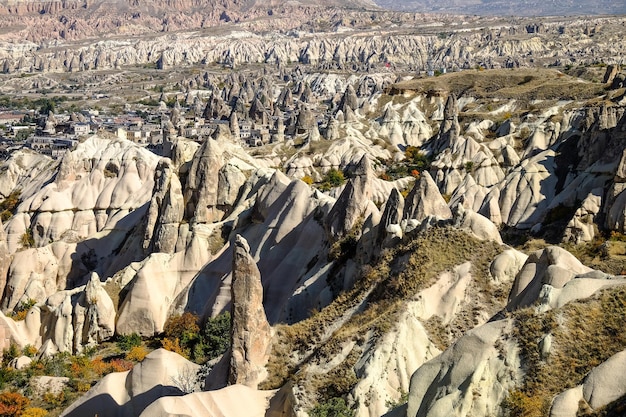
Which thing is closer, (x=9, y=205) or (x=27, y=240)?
(x=27, y=240)

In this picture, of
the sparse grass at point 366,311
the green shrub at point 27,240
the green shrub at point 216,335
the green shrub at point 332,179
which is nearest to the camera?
the sparse grass at point 366,311

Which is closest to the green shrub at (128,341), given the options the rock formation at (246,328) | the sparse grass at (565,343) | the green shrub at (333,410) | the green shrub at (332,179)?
the rock formation at (246,328)

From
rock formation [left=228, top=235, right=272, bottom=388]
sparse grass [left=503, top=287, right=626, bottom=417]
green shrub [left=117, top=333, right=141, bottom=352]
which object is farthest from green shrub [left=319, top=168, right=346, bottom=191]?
sparse grass [left=503, top=287, right=626, bottom=417]

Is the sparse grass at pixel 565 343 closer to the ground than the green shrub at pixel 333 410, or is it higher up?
higher up

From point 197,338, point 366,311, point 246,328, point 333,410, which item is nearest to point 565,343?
point 333,410

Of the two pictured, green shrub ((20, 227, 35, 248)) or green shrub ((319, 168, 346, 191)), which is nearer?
green shrub ((20, 227, 35, 248))

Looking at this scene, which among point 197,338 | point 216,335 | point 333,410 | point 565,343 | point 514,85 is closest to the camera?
point 565,343

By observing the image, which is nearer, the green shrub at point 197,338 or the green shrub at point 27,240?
the green shrub at point 197,338

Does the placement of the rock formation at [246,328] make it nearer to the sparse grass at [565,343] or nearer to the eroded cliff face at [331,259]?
the eroded cliff face at [331,259]

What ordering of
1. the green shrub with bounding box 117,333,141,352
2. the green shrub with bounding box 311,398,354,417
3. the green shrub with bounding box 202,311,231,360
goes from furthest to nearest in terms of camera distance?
the green shrub with bounding box 117,333,141,352
the green shrub with bounding box 202,311,231,360
the green shrub with bounding box 311,398,354,417

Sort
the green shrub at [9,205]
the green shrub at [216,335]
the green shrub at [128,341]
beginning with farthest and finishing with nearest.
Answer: the green shrub at [9,205], the green shrub at [128,341], the green shrub at [216,335]

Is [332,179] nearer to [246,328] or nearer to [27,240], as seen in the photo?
[27,240]

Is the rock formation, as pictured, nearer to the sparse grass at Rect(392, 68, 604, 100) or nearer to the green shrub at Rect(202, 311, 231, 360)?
the green shrub at Rect(202, 311, 231, 360)
